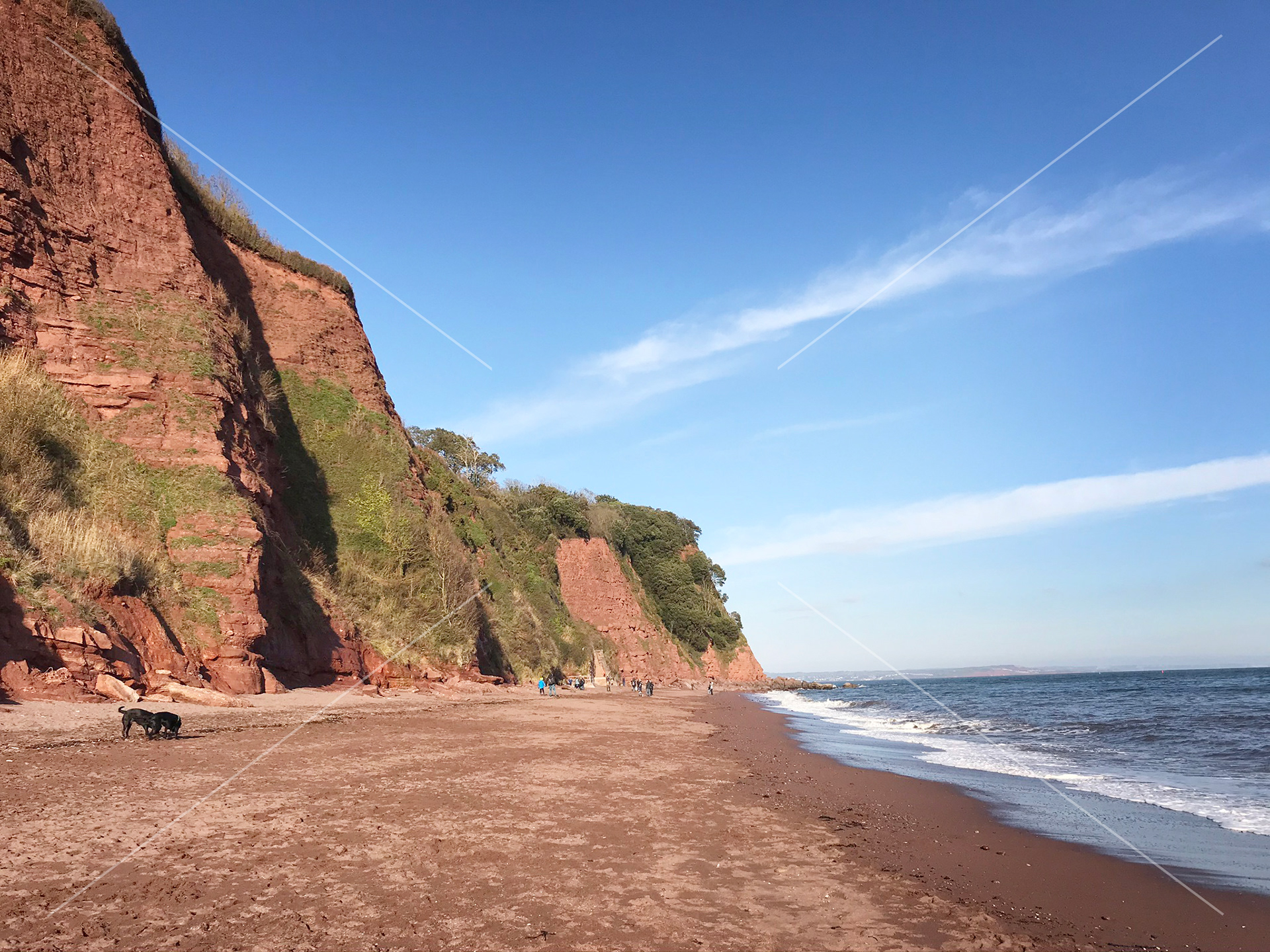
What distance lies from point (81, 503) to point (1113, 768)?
23.3 meters

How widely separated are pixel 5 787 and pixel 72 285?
18.1 m

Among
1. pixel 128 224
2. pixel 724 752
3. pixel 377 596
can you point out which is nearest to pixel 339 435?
pixel 377 596

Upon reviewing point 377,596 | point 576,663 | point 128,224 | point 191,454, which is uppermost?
point 128,224

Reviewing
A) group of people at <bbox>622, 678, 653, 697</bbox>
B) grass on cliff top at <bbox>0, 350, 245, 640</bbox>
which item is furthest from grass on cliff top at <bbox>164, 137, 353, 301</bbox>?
group of people at <bbox>622, 678, 653, 697</bbox>

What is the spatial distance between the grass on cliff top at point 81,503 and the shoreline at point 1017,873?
13.9 metres

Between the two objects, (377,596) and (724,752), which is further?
(377,596)

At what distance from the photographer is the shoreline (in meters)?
5.46

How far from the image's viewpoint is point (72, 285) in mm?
20328

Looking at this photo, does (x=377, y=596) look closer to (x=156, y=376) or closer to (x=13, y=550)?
(x=156, y=376)

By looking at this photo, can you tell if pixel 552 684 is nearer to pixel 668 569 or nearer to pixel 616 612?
pixel 616 612

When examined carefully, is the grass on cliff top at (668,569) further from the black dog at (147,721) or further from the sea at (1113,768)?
the black dog at (147,721)

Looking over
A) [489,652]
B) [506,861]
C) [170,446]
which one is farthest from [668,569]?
[506,861]

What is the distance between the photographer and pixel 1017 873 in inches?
272

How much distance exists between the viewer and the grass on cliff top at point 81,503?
593 inches
